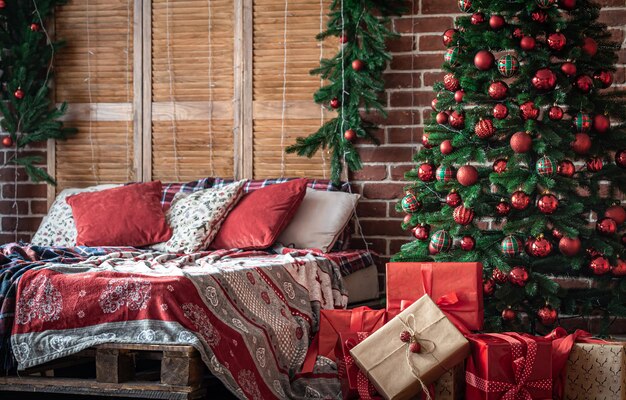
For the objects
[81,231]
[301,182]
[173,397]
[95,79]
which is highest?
[95,79]

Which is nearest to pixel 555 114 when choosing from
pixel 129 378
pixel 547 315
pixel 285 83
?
pixel 547 315

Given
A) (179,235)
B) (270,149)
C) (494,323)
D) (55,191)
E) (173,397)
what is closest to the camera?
(173,397)

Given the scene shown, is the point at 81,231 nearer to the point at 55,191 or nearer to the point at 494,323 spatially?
the point at 55,191

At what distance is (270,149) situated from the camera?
4.52 m

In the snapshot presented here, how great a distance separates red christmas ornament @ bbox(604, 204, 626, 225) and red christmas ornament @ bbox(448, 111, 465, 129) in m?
0.69

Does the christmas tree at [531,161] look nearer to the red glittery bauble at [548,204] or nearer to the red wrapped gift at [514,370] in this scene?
the red glittery bauble at [548,204]

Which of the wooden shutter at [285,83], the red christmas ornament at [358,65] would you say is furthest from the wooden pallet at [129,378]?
the red christmas ornament at [358,65]

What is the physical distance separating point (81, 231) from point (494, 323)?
205cm

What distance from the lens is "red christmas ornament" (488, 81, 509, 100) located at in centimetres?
328

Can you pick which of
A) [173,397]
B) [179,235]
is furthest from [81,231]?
[173,397]

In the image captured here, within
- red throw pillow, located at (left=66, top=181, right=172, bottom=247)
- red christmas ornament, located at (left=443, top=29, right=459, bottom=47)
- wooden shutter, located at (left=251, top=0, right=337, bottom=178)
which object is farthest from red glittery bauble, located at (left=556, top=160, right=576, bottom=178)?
red throw pillow, located at (left=66, top=181, right=172, bottom=247)

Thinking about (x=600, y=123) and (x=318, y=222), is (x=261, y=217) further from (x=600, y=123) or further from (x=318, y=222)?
(x=600, y=123)

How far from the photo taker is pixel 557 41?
129 inches

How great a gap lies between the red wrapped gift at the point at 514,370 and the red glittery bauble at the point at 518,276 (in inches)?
23.8
